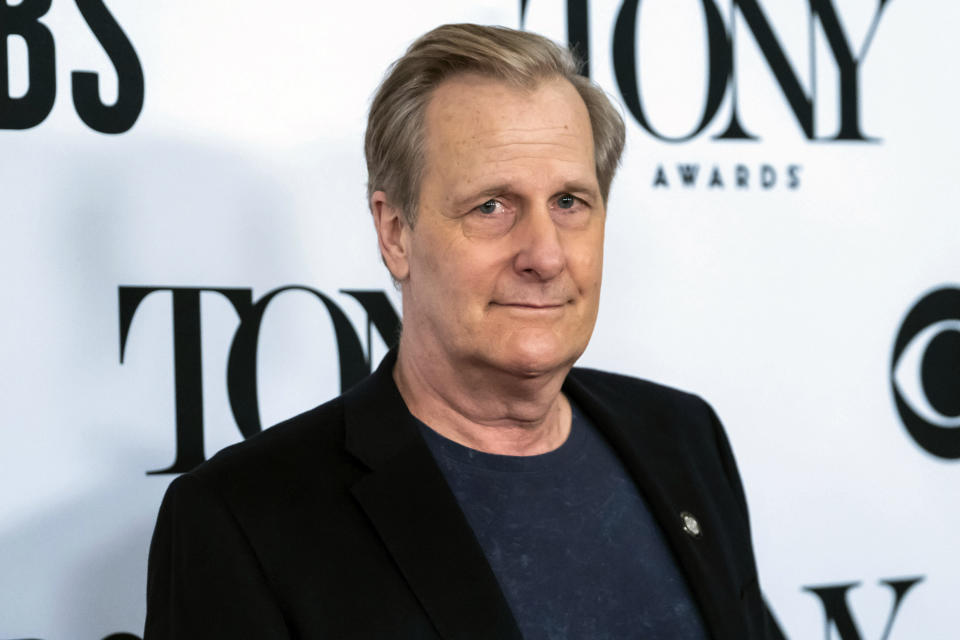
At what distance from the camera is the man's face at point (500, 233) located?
128 centimetres

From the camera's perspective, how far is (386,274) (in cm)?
176

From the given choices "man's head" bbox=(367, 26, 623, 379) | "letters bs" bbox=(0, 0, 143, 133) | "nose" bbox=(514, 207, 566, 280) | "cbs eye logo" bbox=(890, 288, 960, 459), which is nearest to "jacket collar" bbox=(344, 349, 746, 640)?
"man's head" bbox=(367, 26, 623, 379)

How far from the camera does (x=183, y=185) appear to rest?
1640mm

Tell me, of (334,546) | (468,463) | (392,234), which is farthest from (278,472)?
(392,234)

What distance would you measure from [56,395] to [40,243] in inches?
8.9

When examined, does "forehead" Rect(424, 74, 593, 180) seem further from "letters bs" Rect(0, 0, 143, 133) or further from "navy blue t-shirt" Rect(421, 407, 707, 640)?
"letters bs" Rect(0, 0, 143, 133)

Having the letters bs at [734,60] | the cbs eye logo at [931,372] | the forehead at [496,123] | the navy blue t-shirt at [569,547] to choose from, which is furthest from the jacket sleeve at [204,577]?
the cbs eye logo at [931,372]

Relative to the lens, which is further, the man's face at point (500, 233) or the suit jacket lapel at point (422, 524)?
the man's face at point (500, 233)

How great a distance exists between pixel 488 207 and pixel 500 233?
36 millimetres

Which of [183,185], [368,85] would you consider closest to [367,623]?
[183,185]

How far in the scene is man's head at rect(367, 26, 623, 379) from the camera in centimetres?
128

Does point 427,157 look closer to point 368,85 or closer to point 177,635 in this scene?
point 368,85

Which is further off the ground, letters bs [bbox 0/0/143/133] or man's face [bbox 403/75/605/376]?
letters bs [bbox 0/0/143/133]

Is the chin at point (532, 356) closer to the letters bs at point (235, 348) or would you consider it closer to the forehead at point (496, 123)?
the forehead at point (496, 123)
